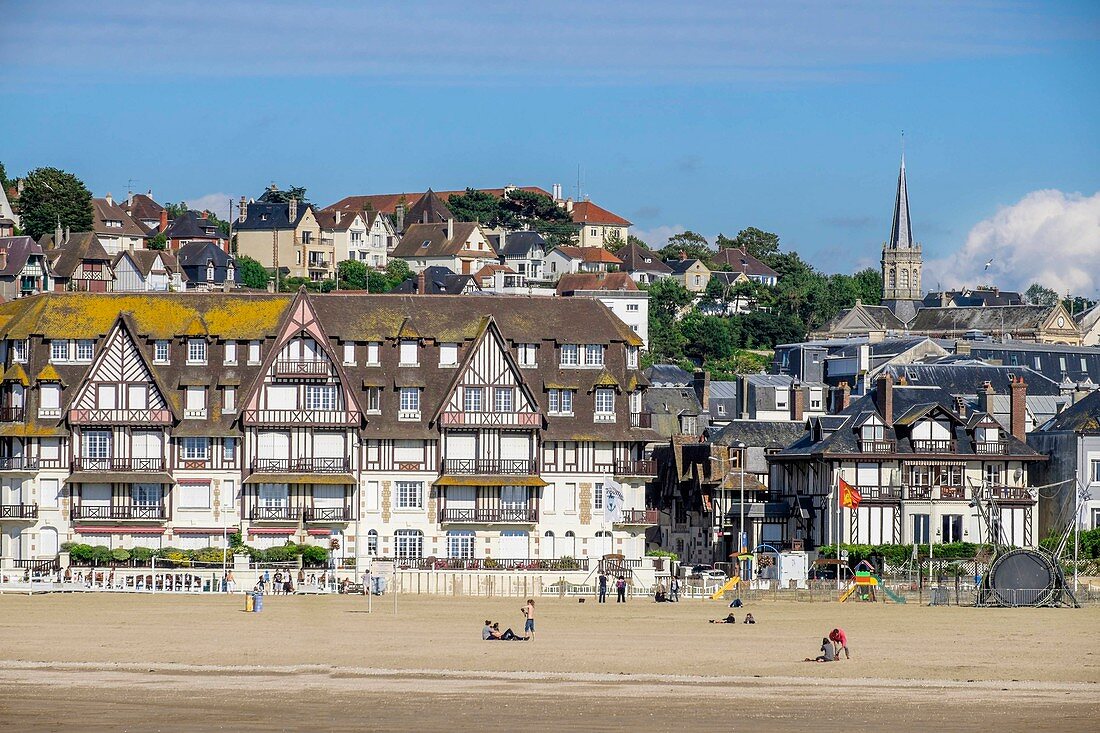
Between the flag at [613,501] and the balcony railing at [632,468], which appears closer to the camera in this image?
the flag at [613,501]

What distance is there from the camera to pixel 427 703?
43656 millimetres

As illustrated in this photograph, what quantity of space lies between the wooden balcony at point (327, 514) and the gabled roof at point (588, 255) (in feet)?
304

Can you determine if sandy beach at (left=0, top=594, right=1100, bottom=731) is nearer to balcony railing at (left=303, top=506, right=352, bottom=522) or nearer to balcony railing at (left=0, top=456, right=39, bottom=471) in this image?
balcony railing at (left=303, top=506, right=352, bottom=522)

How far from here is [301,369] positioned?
270 feet

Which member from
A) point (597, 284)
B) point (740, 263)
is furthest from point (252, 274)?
point (740, 263)

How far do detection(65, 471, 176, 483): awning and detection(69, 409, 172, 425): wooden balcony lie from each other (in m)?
1.87

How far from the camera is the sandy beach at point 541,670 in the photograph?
4191 centimetres

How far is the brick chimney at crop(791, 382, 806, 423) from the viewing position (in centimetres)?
10238

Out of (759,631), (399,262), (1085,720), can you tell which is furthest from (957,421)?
(399,262)

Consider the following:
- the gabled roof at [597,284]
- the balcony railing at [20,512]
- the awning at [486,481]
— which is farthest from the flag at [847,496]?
the gabled roof at [597,284]

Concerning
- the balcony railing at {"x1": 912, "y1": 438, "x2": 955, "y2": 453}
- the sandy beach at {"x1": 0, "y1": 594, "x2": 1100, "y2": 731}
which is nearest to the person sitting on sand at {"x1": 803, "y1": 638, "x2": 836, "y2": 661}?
the sandy beach at {"x1": 0, "y1": 594, "x2": 1100, "y2": 731}

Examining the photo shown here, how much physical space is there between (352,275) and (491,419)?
7208 centimetres

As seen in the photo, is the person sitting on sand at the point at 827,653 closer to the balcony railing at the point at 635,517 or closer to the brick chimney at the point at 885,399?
the balcony railing at the point at 635,517

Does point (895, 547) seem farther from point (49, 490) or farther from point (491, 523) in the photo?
point (49, 490)
